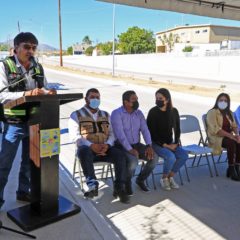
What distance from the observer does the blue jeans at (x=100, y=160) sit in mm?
4633

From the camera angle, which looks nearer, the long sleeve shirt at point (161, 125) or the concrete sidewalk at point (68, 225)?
the concrete sidewalk at point (68, 225)

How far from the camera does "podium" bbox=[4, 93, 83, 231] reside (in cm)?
361

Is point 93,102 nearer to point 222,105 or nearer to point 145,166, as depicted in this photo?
point 145,166

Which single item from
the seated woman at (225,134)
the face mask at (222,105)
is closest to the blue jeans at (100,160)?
the seated woman at (225,134)

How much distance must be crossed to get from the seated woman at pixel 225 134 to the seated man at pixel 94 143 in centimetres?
185

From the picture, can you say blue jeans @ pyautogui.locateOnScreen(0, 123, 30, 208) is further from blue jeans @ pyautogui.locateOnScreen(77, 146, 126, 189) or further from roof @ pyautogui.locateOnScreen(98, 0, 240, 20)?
roof @ pyautogui.locateOnScreen(98, 0, 240, 20)

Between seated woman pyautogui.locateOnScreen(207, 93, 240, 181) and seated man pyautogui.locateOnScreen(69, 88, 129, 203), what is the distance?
1855 millimetres

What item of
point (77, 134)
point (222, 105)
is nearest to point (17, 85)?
point (77, 134)

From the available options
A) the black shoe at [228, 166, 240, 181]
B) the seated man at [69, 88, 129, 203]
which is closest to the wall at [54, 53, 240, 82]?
the black shoe at [228, 166, 240, 181]

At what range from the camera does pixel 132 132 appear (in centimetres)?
528

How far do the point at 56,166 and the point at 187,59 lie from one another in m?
50.0

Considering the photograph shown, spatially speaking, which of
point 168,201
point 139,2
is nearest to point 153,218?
point 168,201

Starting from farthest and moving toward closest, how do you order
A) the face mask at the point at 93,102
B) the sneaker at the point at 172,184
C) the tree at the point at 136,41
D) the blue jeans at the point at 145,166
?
1. the tree at the point at 136,41
2. the sneaker at the point at 172,184
3. the face mask at the point at 93,102
4. the blue jeans at the point at 145,166

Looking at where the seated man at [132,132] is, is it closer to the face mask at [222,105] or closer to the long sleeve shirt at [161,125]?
the long sleeve shirt at [161,125]
